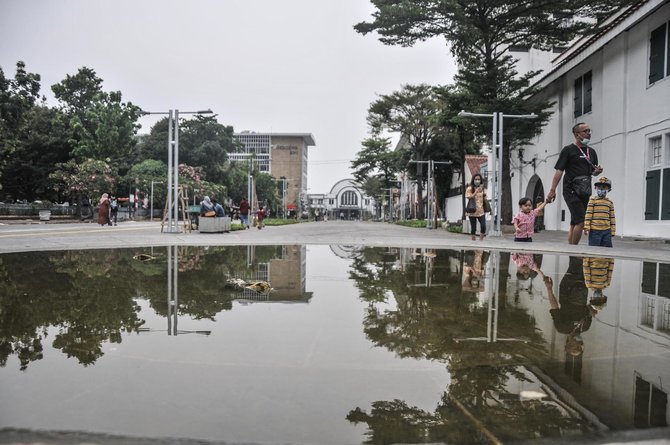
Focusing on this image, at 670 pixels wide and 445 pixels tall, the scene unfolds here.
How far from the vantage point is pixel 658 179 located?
16797 mm

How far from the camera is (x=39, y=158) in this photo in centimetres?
4481

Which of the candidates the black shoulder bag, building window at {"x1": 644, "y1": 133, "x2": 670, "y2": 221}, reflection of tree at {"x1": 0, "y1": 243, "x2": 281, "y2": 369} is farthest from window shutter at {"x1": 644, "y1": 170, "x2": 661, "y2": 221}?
reflection of tree at {"x1": 0, "y1": 243, "x2": 281, "y2": 369}

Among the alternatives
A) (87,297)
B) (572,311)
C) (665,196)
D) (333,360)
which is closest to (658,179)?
(665,196)

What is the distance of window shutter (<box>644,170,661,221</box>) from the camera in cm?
1681

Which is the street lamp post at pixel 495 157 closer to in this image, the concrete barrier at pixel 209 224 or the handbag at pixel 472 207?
the handbag at pixel 472 207

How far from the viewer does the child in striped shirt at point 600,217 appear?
33.0ft

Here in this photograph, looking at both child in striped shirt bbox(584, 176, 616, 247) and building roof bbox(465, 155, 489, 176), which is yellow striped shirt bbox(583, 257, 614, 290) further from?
building roof bbox(465, 155, 489, 176)

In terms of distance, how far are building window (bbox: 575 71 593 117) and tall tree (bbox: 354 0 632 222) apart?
2119 mm

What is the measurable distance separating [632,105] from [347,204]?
458ft

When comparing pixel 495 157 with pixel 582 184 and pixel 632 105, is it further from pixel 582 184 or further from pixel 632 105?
pixel 582 184

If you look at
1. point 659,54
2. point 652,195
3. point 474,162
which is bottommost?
point 652,195

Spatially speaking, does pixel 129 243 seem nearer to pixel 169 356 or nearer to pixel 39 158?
pixel 169 356

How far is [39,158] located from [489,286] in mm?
49388

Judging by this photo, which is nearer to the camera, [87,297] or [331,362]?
[331,362]
